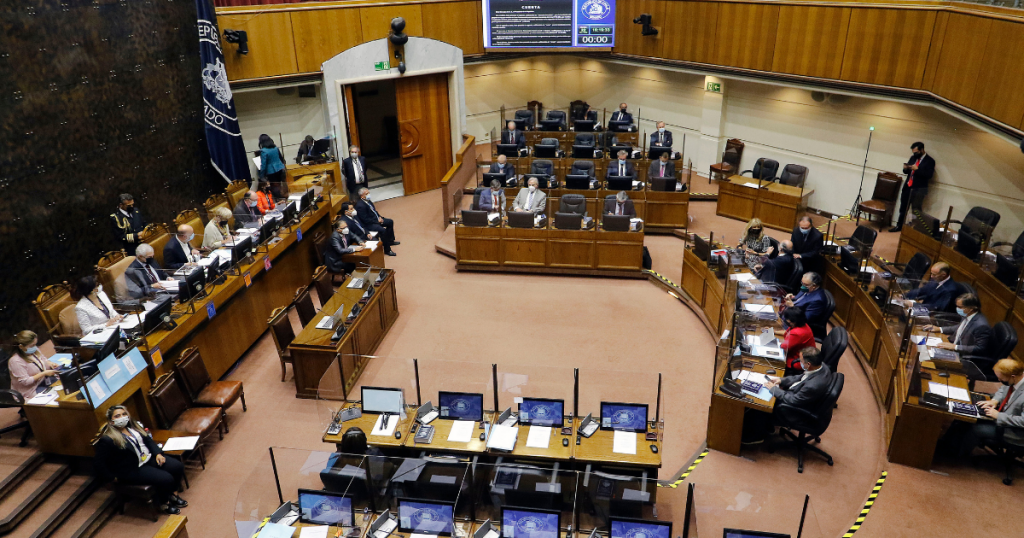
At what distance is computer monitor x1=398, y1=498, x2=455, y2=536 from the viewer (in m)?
5.27

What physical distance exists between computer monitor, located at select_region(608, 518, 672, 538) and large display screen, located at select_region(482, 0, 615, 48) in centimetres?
1248

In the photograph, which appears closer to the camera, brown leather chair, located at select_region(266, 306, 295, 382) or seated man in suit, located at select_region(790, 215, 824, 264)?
brown leather chair, located at select_region(266, 306, 295, 382)

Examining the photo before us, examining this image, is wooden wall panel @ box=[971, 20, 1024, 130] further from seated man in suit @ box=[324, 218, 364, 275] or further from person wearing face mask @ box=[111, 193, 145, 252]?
person wearing face mask @ box=[111, 193, 145, 252]

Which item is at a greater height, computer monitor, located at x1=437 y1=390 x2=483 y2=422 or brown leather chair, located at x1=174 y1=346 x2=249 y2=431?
computer monitor, located at x1=437 y1=390 x2=483 y2=422

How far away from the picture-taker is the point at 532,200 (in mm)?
11875

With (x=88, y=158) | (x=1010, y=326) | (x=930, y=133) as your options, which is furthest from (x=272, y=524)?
(x=930, y=133)

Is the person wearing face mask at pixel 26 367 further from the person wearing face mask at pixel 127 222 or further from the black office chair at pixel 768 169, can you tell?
the black office chair at pixel 768 169

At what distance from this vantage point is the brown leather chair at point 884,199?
1191 centimetres

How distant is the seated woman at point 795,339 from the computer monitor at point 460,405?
3.47 metres

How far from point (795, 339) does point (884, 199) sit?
6.38 m

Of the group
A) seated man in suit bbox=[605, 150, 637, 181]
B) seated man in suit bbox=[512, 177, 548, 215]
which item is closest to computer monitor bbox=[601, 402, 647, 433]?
seated man in suit bbox=[512, 177, 548, 215]

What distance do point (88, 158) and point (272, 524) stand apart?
21.9ft

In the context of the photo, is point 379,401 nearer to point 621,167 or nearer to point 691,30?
point 621,167

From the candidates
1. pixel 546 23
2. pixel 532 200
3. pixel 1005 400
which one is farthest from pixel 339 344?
pixel 546 23
